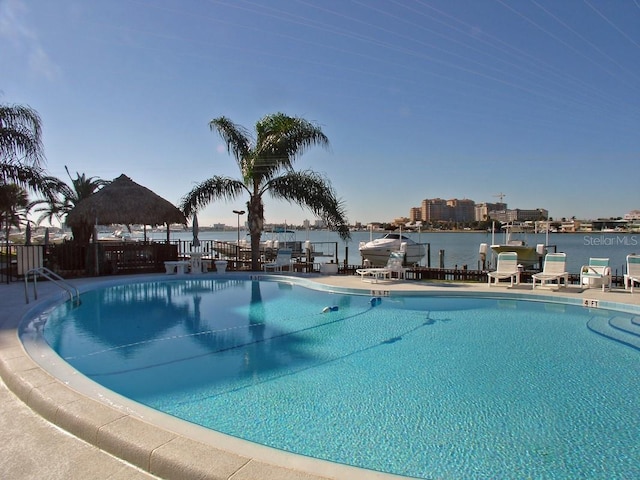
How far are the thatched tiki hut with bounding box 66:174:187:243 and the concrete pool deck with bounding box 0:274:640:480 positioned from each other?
38.2 ft

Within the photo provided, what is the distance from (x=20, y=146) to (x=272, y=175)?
741 cm

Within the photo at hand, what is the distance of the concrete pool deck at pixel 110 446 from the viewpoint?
2.53 metres

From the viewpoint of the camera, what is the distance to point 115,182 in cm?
1566

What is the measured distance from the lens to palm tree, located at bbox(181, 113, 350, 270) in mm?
14781

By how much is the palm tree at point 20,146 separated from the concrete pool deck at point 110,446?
10.3m

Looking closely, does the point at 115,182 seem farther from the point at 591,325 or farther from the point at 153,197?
the point at 591,325

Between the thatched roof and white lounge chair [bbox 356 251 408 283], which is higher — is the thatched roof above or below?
above

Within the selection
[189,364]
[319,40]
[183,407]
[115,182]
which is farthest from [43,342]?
[115,182]

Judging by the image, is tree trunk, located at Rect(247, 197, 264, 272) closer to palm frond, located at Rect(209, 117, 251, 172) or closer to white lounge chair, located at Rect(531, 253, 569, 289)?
palm frond, located at Rect(209, 117, 251, 172)

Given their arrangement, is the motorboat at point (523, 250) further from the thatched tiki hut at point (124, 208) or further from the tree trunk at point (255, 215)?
the thatched tiki hut at point (124, 208)

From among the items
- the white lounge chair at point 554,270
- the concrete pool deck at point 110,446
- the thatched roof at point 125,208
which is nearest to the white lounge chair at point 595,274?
the white lounge chair at point 554,270

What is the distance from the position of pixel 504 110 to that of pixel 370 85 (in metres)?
6.04

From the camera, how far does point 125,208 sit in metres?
14.9

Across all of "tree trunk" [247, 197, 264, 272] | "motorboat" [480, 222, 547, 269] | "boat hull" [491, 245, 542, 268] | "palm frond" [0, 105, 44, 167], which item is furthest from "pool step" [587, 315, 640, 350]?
"palm frond" [0, 105, 44, 167]
